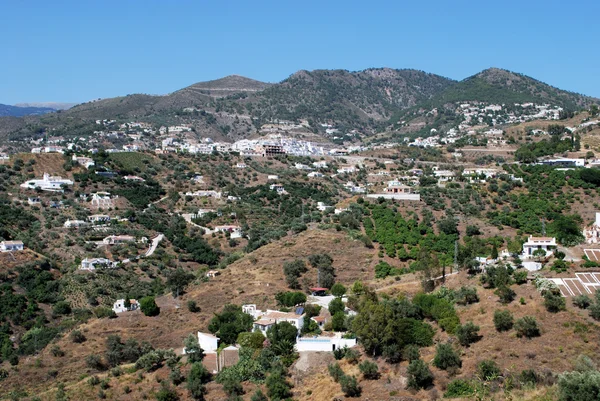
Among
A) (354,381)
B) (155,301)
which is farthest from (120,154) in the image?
(354,381)

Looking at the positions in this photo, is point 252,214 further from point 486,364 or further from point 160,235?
point 486,364

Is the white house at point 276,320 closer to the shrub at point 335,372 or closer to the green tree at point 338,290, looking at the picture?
the green tree at point 338,290

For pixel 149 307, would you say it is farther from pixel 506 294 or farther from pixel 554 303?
pixel 554 303

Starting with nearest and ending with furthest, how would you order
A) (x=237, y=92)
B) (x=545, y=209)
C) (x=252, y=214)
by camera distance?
(x=545, y=209) < (x=252, y=214) < (x=237, y=92)

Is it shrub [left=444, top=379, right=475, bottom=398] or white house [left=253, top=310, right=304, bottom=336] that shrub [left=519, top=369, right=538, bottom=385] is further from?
white house [left=253, top=310, right=304, bottom=336]

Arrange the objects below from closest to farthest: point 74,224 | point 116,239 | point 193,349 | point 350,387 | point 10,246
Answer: point 350,387 → point 193,349 → point 10,246 → point 116,239 → point 74,224

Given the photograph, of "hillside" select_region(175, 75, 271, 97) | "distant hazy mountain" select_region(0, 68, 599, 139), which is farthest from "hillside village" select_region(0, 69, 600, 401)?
"hillside" select_region(175, 75, 271, 97)

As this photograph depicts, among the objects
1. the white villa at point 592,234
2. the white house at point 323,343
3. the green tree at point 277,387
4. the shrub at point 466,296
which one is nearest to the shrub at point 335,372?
the green tree at point 277,387

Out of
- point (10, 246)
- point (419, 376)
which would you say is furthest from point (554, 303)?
point (10, 246)
